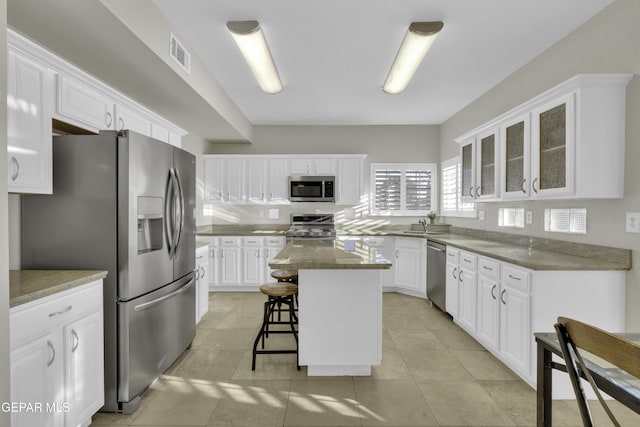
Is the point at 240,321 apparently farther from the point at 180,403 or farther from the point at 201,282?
the point at 180,403

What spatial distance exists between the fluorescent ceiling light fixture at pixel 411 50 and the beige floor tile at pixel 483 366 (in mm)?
2753

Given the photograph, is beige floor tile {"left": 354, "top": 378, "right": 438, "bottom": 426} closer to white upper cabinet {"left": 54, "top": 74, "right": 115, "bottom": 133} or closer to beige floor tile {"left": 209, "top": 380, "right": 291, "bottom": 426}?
beige floor tile {"left": 209, "top": 380, "right": 291, "bottom": 426}

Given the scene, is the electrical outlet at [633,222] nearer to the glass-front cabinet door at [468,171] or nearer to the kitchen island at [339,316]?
the glass-front cabinet door at [468,171]

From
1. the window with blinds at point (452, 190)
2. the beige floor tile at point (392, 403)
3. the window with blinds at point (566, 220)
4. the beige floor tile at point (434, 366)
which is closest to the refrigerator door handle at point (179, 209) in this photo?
the beige floor tile at point (392, 403)

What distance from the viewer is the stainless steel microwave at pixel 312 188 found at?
5164 mm

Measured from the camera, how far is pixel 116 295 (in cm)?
200

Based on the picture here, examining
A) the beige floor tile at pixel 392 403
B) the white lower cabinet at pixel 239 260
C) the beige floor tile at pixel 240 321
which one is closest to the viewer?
the beige floor tile at pixel 392 403

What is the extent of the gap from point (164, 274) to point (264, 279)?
2.57 metres

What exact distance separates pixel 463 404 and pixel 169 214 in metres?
2.55

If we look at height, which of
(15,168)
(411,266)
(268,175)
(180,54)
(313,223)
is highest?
(180,54)

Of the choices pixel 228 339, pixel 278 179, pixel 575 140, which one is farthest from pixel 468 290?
pixel 278 179

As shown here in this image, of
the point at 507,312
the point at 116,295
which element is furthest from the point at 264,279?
the point at 507,312

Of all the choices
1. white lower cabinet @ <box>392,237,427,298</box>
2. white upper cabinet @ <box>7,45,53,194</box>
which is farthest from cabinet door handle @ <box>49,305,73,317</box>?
white lower cabinet @ <box>392,237,427,298</box>

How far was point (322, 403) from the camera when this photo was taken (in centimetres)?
213
